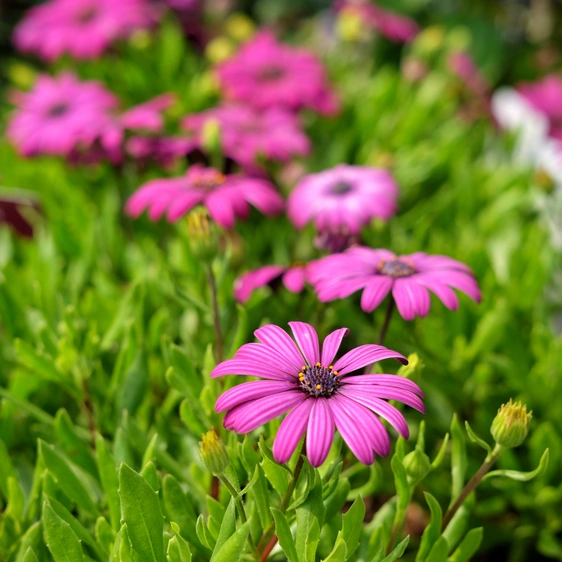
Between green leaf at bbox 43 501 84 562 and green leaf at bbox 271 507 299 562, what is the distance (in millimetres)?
175

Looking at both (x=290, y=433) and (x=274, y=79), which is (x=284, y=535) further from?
(x=274, y=79)

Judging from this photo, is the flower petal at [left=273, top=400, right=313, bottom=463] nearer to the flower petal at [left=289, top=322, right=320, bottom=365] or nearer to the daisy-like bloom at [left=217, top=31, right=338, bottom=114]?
the flower petal at [left=289, top=322, right=320, bottom=365]

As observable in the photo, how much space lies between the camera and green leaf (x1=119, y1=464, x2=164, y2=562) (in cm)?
55

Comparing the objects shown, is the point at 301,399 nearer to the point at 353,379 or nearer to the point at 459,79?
the point at 353,379

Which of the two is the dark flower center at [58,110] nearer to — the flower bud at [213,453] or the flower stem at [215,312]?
the flower stem at [215,312]

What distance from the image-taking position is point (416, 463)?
625 millimetres

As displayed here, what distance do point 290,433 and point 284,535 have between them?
0.37 feet

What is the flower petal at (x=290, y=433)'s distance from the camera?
482mm

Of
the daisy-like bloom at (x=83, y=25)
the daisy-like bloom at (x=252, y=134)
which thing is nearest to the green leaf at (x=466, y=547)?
the daisy-like bloom at (x=252, y=134)

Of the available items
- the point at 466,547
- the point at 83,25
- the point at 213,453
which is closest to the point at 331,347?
the point at 213,453

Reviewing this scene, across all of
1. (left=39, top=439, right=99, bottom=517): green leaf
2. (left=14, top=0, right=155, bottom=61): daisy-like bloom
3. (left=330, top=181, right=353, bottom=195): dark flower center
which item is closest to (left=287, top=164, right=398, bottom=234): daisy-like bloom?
(left=330, top=181, right=353, bottom=195): dark flower center

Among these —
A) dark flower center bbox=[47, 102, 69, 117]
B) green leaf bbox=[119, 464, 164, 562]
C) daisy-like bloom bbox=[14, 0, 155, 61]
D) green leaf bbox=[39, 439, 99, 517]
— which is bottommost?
green leaf bbox=[39, 439, 99, 517]

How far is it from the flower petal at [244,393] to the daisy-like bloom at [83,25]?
1.31 metres

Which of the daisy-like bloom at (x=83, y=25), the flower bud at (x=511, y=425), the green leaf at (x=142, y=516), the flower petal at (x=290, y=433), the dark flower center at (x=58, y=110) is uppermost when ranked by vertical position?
the daisy-like bloom at (x=83, y=25)
